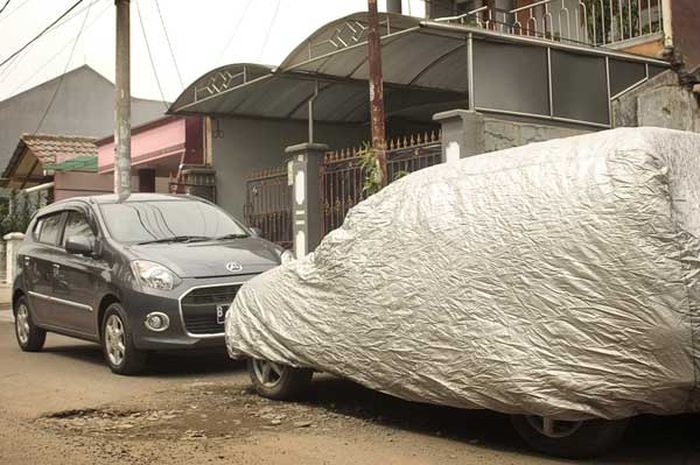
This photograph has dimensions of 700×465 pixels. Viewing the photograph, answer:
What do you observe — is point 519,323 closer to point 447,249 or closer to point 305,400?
point 447,249

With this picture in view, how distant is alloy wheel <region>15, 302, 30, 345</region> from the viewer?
1014 cm

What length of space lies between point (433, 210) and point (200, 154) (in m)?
13.0

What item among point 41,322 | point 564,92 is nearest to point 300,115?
point 564,92

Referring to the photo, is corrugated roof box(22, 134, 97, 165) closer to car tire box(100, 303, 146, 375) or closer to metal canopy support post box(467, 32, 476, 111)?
metal canopy support post box(467, 32, 476, 111)

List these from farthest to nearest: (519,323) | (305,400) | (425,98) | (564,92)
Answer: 1. (425,98)
2. (564,92)
3. (305,400)
4. (519,323)

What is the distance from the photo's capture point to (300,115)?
57.7 feet

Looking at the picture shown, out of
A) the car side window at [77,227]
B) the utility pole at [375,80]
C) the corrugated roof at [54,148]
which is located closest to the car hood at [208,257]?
the car side window at [77,227]

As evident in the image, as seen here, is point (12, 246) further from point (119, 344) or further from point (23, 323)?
point (119, 344)

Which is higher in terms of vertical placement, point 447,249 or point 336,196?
point 336,196

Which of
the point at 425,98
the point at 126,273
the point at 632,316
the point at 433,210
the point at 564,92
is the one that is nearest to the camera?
the point at 632,316

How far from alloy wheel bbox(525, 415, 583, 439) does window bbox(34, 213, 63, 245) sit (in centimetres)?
651

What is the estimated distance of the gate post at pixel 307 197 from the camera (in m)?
13.5

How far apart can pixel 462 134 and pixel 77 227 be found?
4780mm

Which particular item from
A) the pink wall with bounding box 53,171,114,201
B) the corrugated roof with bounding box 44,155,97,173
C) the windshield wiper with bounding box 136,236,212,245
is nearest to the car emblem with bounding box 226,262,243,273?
the windshield wiper with bounding box 136,236,212,245
